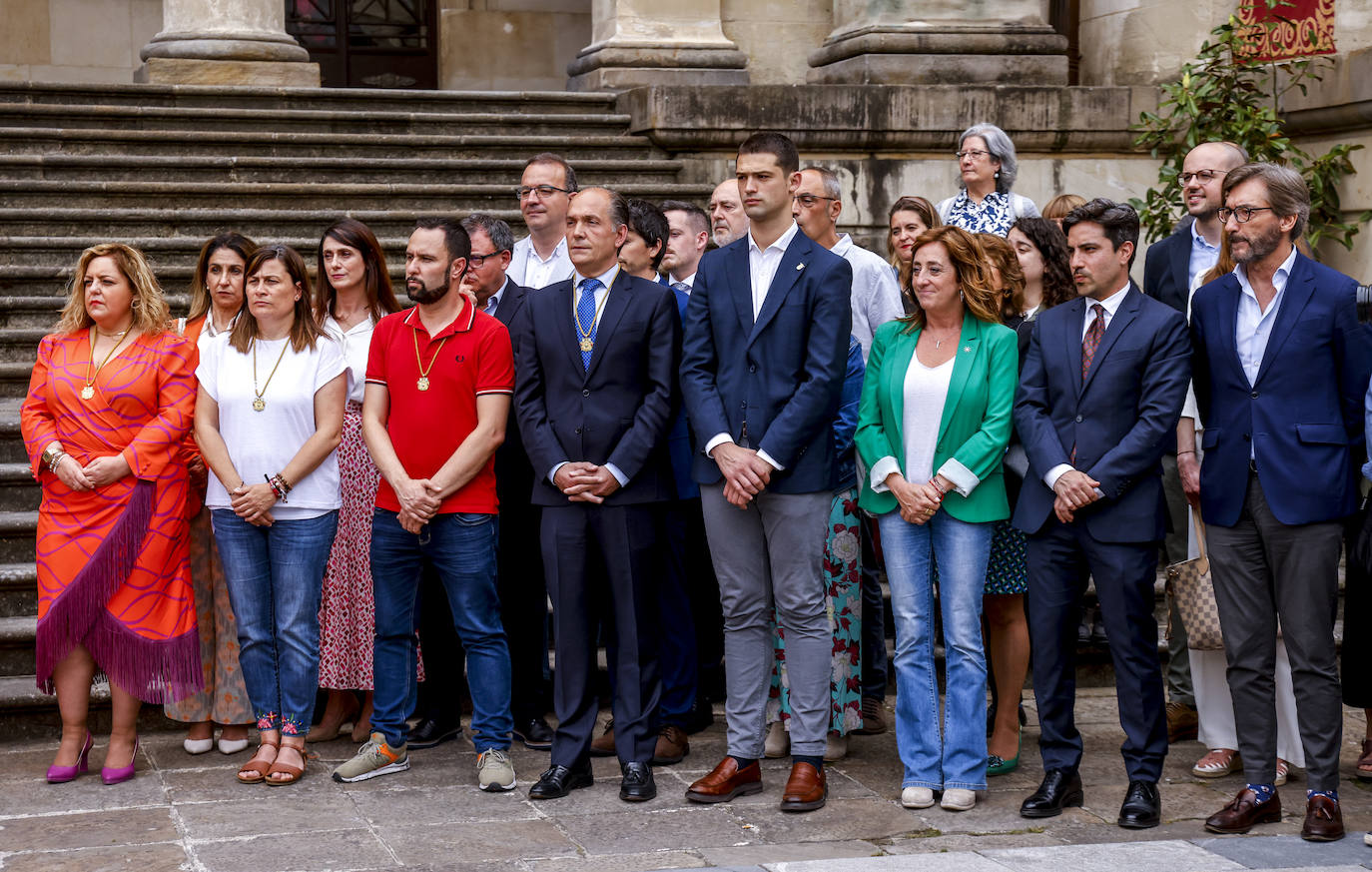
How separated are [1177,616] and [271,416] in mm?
3689

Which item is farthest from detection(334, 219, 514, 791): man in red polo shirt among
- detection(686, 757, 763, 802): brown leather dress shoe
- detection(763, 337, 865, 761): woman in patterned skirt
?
detection(763, 337, 865, 761): woman in patterned skirt

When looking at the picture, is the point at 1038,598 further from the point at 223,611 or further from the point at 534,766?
the point at 223,611

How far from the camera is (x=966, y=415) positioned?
19.1ft

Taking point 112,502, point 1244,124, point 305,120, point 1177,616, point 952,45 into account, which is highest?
point 952,45

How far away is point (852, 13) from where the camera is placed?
11445 mm

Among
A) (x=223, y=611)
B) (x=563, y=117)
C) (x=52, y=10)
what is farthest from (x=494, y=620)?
(x=52, y=10)

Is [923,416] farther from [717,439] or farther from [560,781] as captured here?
[560,781]

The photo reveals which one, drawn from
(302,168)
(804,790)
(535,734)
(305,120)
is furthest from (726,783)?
(305,120)

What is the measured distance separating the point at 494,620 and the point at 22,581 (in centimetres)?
228

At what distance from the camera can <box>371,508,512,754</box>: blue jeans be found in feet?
19.9

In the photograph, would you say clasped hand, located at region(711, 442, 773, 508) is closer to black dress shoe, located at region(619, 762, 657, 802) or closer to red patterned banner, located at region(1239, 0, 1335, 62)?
black dress shoe, located at region(619, 762, 657, 802)

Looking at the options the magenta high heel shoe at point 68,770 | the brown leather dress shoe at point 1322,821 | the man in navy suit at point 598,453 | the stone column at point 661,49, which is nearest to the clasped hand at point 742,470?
the man in navy suit at point 598,453

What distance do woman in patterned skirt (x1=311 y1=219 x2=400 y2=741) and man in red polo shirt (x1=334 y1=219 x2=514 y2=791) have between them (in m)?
0.35

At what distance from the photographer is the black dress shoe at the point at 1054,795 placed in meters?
5.66
